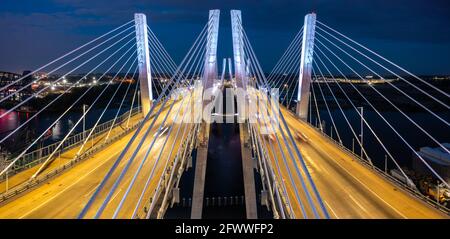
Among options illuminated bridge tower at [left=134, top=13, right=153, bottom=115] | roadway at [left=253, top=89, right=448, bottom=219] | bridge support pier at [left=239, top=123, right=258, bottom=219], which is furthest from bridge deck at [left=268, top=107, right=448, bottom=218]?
illuminated bridge tower at [left=134, top=13, right=153, bottom=115]

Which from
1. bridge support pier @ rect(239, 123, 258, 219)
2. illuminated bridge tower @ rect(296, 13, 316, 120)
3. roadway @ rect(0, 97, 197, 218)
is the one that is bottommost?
bridge support pier @ rect(239, 123, 258, 219)

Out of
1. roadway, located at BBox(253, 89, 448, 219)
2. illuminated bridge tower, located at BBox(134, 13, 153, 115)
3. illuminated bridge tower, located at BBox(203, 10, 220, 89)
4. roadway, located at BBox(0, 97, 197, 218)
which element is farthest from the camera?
illuminated bridge tower, located at BBox(203, 10, 220, 89)

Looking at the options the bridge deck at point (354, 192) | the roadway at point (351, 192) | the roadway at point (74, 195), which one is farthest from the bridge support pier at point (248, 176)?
the roadway at point (74, 195)

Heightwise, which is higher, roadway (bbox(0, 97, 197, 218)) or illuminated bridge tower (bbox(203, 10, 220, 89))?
illuminated bridge tower (bbox(203, 10, 220, 89))

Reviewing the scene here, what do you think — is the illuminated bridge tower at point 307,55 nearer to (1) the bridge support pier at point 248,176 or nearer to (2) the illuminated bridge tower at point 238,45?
(1) the bridge support pier at point 248,176

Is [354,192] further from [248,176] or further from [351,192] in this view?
[248,176]

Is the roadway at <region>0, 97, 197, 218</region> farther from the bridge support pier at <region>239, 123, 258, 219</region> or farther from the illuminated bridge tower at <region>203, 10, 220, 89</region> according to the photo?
the illuminated bridge tower at <region>203, 10, 220, 89</region>

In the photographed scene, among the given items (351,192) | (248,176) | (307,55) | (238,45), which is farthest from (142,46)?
(351,192)
